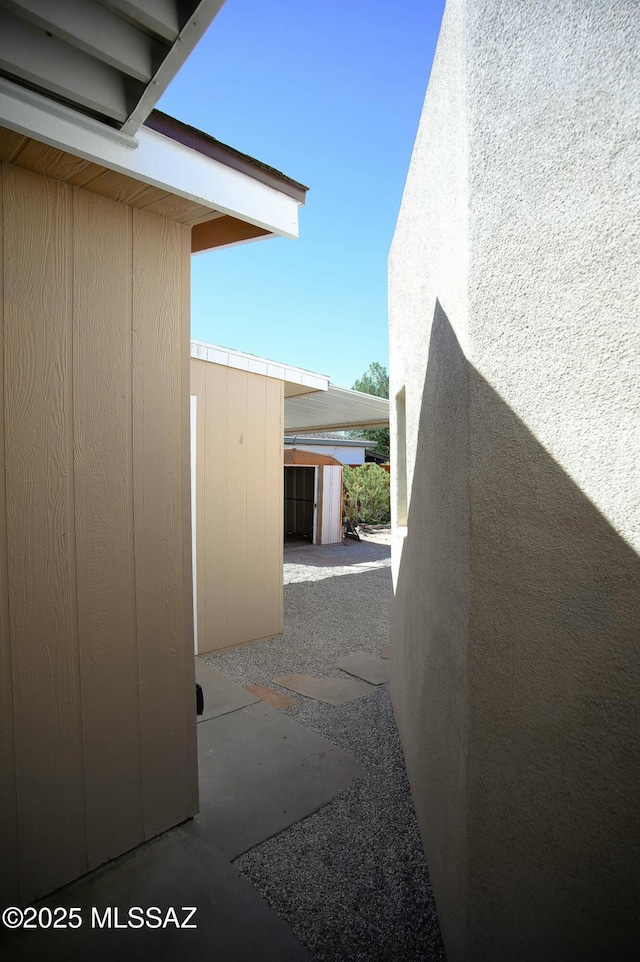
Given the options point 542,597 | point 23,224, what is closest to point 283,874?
point 542,597

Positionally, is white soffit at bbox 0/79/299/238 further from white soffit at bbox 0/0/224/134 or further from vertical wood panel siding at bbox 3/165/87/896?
vertical wood panel siding at bbox 3/165/87/896

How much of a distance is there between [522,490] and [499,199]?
88 centimetres

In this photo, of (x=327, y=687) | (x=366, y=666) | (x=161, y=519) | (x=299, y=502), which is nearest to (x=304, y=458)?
(x=299, y=502)

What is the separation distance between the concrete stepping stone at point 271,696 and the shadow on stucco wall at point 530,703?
2.20 meters

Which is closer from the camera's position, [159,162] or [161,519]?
[159,162]

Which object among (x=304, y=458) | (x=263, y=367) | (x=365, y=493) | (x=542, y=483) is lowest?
(x=365, y=493)

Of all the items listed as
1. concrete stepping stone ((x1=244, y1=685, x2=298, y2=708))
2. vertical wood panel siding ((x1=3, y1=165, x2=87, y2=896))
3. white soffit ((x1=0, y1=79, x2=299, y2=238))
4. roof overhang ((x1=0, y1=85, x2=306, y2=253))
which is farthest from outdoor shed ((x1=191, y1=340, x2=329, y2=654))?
vertical wood panel siding ((x1=3, y1=165, x2=87, y2=896))

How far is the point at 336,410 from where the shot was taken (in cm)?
920

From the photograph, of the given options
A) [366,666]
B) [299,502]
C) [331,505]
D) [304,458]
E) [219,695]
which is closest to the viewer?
[219,695]

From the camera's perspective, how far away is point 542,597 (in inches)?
50.9

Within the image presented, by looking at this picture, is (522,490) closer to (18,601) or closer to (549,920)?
(549,920)

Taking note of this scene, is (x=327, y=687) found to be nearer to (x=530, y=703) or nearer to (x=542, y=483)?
(x=530, y=703)

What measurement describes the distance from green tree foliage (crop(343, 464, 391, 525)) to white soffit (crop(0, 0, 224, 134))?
Answer: 1359 centimetres

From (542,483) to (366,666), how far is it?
3940 millimetres
